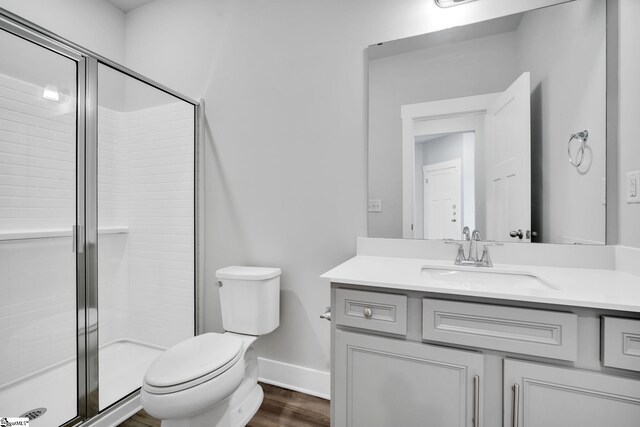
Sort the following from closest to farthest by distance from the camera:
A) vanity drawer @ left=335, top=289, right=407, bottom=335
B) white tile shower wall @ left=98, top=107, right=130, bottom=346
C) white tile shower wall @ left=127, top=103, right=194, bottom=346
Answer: vanity drawer @ left=335, top=289, right=407, bottom=335 → white tile shower wall @ left=98, top=107, right=130, bottom=346 → white tile shower wall @ left=127, top=103, right=194, bottom=346

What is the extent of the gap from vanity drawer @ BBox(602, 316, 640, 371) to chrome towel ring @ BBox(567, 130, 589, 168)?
767mm

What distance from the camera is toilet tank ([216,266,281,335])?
1.76 metres

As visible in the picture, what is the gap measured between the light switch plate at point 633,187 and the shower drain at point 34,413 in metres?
2.67

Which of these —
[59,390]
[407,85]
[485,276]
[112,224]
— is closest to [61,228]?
[112,224]

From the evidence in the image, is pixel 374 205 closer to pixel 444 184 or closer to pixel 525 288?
pixel 444 184

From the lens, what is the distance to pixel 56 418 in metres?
1.41

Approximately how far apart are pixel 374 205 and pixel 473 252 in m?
0.54

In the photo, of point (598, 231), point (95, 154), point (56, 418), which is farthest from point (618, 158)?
point (56, 418)

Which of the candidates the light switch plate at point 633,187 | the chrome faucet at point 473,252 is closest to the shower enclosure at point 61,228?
the chrome faucet at point 473,252

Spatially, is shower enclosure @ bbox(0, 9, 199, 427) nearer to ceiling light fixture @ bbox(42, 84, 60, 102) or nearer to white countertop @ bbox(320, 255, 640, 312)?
ceiling light fixture @ bbox(42, 84, 60, 102)

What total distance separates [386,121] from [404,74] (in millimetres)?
255

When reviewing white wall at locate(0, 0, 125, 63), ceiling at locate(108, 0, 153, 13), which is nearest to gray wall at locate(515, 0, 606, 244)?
ceiling at locate(108, 0, 153, 13)

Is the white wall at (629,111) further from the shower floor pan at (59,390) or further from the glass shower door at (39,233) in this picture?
the shower floor pan at (59,390)

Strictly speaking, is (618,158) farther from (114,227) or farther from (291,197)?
(114,227)
